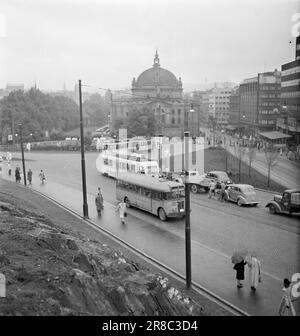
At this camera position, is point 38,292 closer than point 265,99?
Yes

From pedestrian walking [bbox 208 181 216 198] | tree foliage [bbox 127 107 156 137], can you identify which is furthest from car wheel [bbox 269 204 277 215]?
tree foliage [bbox 127 107 156 137]

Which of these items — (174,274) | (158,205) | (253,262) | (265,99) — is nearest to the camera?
(253,262)

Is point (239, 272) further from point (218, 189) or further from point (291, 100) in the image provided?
point (291, 100)

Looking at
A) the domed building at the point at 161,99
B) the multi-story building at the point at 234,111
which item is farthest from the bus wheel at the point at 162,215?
the domed building at the point at 161,99

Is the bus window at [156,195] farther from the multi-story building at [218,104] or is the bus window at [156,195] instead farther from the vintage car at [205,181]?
the multi-story building at [218,104]

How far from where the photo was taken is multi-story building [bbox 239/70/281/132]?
4788cm

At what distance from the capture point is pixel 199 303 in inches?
355

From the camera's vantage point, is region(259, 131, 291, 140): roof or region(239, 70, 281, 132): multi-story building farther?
region(239, 70, 281, 132): multi-story building

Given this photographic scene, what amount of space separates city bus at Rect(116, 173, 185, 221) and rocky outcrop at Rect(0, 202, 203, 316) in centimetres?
723

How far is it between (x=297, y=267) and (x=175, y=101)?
180 ft

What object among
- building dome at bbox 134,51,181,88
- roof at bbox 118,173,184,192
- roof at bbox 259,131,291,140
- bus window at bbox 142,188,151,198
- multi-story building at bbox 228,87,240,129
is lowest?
bus window at bbox 142,188,151,198

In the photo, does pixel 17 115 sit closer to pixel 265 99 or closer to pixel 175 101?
pixel 175 101

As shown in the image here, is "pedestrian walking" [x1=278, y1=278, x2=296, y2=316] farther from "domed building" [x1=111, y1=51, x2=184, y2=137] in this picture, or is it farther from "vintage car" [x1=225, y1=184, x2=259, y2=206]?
"domed building" [x1=111, y1=51, x2=184, y2=137]
